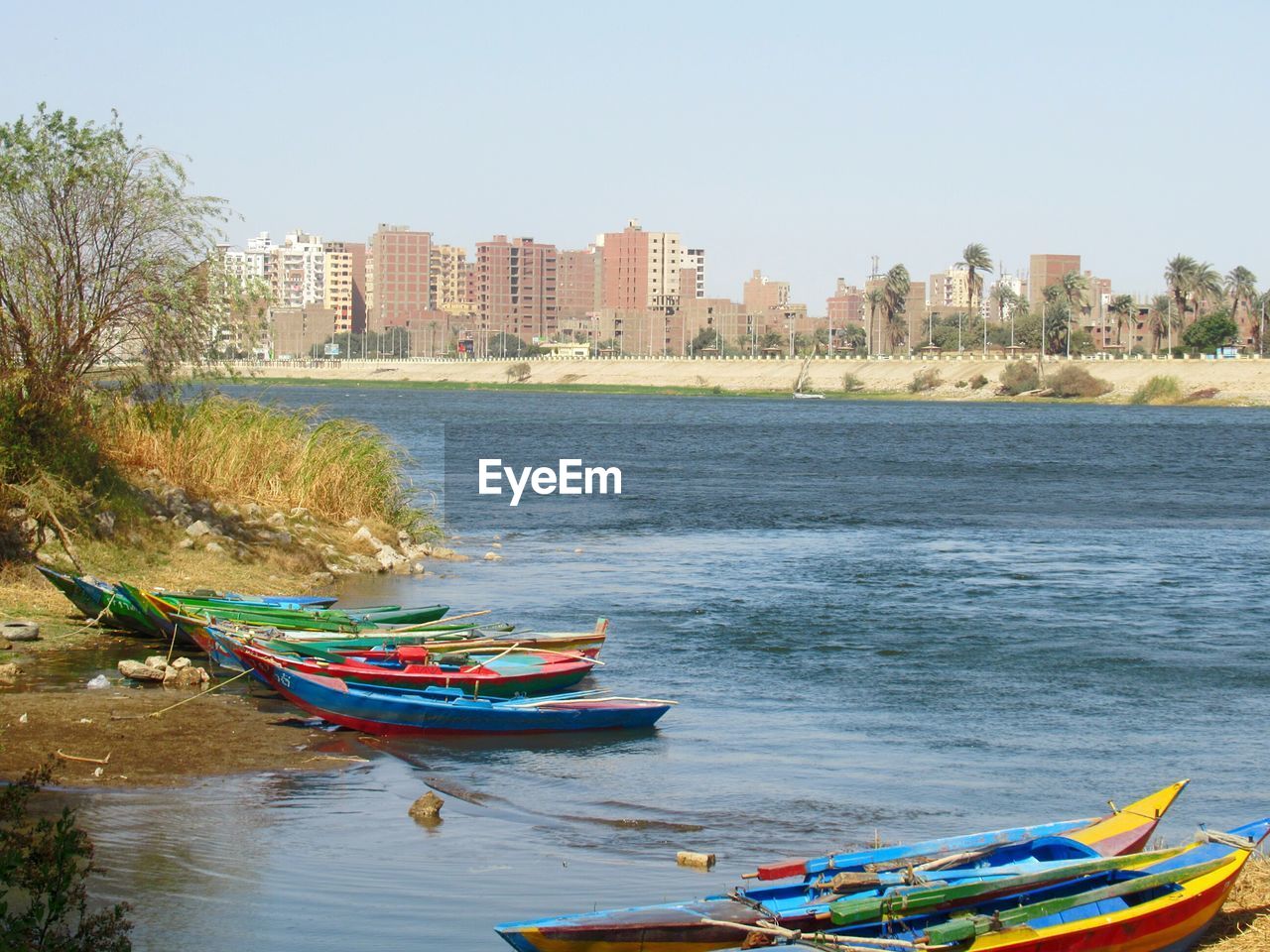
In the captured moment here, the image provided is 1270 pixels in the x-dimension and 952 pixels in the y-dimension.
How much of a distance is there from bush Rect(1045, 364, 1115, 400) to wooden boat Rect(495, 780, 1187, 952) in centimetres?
15948

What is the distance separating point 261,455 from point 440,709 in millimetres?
14567

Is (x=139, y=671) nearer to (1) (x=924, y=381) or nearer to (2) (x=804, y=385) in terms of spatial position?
(1) (x=924, y=381)

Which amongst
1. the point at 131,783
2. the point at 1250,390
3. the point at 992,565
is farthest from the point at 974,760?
the point at 1250,390

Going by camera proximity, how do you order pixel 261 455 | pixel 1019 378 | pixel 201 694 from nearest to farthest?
pixel 201 694, pixel 261 455, pixel 1019 378

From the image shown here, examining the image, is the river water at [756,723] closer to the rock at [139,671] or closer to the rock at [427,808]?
the rock at [427,808]

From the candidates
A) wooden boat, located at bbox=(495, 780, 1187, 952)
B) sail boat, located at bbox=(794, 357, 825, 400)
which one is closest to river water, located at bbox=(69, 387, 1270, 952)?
wooden boat, located at bbox=(495, 780, 1187, 952)

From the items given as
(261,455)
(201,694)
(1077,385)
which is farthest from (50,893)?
(1077,385)

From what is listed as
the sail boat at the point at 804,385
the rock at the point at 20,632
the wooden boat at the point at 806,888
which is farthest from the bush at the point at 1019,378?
the wooden boat at the point at 806,888

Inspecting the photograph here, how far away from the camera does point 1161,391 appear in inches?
6083

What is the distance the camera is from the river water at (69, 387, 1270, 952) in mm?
11461

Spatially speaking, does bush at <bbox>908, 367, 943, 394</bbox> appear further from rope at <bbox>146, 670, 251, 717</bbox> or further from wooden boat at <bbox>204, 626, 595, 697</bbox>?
rope at <bbox>146, 670, 251, 717</bbox>

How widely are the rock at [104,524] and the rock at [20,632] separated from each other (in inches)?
169

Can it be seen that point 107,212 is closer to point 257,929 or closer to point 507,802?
point 507,802

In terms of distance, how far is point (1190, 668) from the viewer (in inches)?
905
